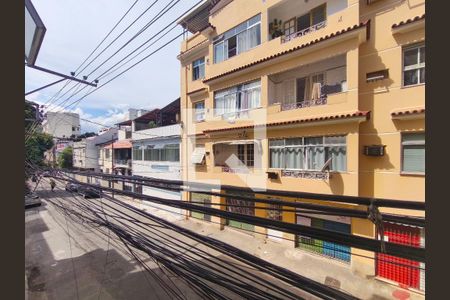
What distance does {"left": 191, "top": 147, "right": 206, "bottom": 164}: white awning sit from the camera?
1328 centimetres

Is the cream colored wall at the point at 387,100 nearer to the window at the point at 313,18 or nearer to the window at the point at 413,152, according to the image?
the window at the point at 413,152

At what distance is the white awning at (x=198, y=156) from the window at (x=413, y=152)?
9.39 meters

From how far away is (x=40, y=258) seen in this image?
9820mm

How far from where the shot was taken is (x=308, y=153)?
8.85 metres

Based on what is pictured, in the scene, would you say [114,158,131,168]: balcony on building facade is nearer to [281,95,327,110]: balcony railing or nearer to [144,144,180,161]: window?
[144,144,180,161]: window

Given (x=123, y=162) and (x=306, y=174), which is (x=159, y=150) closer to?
(x=123, y=162)

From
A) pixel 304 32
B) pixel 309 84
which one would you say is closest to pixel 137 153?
pixel 309 84

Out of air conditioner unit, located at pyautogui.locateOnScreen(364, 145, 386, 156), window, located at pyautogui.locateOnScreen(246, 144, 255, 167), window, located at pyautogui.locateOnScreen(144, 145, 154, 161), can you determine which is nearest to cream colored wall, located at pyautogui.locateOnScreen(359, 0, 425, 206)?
air conditioner unit, located at pyautogui.locateOnScreen(364, 145, 386, 156)

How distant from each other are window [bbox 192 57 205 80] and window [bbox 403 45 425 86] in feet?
33.1

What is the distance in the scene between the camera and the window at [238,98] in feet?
35.3

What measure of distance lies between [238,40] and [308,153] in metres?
6.76

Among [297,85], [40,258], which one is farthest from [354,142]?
[40,258]

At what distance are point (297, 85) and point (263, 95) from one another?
1.54m

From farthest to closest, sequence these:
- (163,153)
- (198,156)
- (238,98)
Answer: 1. (163,153)
2. (198,156)
3. (238,98)
